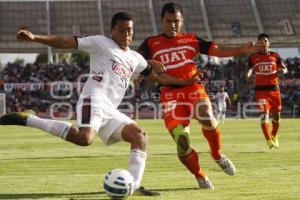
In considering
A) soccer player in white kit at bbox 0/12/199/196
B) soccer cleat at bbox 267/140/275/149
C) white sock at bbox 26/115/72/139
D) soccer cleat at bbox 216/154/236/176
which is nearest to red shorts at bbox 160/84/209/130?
soccer cleat at bbox 216/154/236/176

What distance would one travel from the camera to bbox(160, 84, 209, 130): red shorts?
356 inches

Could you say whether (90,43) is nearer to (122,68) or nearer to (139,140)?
(122,68)

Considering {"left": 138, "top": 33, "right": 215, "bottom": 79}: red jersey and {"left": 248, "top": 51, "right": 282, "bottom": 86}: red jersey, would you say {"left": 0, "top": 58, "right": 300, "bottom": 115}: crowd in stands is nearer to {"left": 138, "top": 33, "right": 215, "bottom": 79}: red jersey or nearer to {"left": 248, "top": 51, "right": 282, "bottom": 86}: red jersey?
{"left": 248, "top": 51, "right": 282, "bottom": 86}: red jersey

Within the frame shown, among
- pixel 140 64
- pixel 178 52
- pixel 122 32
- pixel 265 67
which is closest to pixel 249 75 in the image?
pixel 265 67

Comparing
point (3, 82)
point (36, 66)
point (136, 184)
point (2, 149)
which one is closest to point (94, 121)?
point (136, 184)

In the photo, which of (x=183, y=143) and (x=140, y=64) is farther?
(x=183, y=143)

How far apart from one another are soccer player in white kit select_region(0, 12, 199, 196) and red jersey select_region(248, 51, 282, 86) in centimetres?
904

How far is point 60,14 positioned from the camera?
5825 centimetres

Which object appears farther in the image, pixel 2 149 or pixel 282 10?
pixel 282 10

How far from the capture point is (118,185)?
6.75 metres

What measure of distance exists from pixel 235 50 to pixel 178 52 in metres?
1.01

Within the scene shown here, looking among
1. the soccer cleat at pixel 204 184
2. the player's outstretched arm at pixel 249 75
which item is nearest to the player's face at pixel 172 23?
the soccer cleat at pixel 204 184

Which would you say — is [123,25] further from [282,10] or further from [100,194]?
[282,10]

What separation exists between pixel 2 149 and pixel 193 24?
43.2 metres
